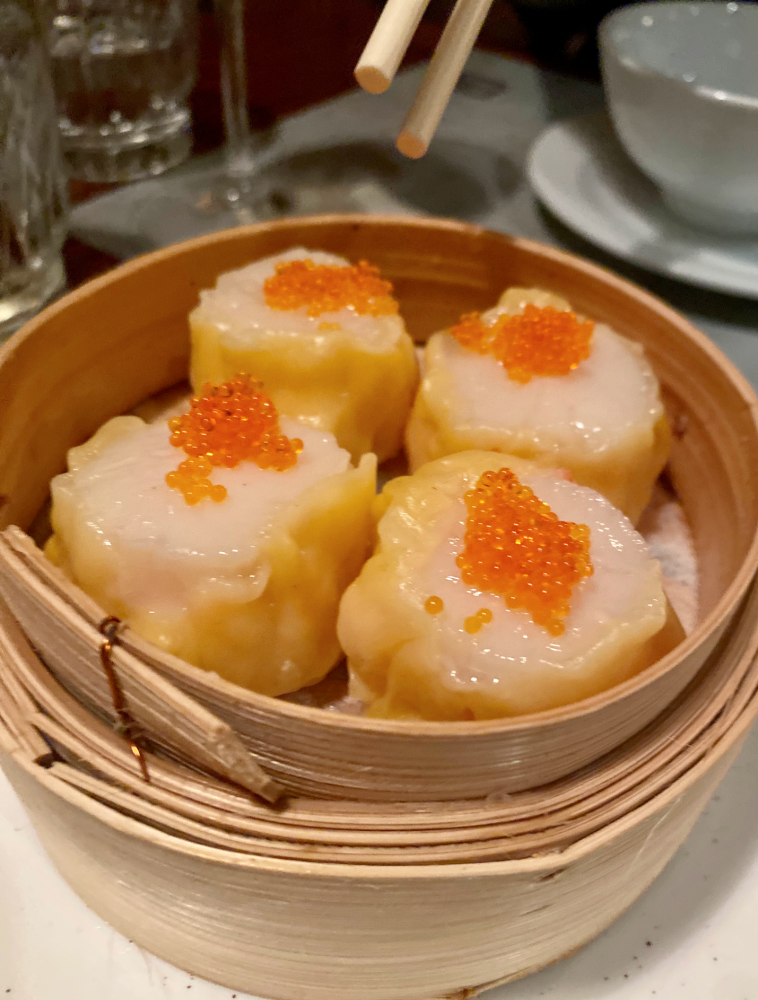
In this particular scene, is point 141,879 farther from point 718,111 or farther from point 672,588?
point 718,111

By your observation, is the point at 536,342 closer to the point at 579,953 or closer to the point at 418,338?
the point at 418,338

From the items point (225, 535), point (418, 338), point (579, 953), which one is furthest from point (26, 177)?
point (579, 953)

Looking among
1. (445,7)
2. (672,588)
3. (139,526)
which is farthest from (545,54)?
(139,526)

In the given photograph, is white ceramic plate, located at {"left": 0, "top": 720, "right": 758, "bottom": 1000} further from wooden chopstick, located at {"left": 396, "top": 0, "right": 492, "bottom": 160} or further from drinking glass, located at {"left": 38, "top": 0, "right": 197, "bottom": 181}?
drinking glass, located at {"left": 38, "top": 0, "right": 197, "bottom": 181}

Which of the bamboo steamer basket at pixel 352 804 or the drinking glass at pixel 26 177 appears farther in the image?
the drinking glass at pixel 26 177

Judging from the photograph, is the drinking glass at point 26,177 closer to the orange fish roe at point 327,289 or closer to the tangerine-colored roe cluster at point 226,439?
the orange fish roe at point 327,289

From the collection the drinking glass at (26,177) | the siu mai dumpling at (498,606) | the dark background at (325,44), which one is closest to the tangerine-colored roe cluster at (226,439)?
the siu mai dumpling at (498,606)
